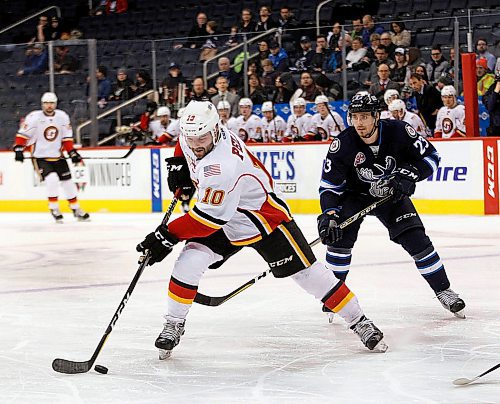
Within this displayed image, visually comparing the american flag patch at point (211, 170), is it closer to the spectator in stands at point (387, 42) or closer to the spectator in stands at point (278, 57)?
the spectator in stands at point (387, 42)

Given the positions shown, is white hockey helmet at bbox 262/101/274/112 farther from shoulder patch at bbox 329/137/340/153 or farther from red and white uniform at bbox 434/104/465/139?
shoulder patch at bbox 329/137/340/153

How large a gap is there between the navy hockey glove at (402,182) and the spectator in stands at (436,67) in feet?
22.2

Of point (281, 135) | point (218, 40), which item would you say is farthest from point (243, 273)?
point (218, 40)

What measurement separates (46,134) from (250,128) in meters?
2.37

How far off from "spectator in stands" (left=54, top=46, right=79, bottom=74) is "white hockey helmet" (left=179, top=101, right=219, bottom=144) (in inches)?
372

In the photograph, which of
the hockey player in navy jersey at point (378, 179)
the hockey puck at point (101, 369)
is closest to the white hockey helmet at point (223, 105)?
the hockey player in navy jersey at point (378, 179)

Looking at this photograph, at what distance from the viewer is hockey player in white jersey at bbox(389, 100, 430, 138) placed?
1080cm

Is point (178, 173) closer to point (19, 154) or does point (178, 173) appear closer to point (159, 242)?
point (159, 242)

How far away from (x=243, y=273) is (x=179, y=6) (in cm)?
1113

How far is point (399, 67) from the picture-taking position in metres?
11.8

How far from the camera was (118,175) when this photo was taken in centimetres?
1310

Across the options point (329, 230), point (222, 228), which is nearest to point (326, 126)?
point (329, 230)

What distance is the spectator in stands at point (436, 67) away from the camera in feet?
37.7

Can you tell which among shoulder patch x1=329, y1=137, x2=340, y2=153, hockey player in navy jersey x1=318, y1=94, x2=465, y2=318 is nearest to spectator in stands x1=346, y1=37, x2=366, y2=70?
hockey player in navy jersey x1=318, y1=94, x2=465, y2=318
